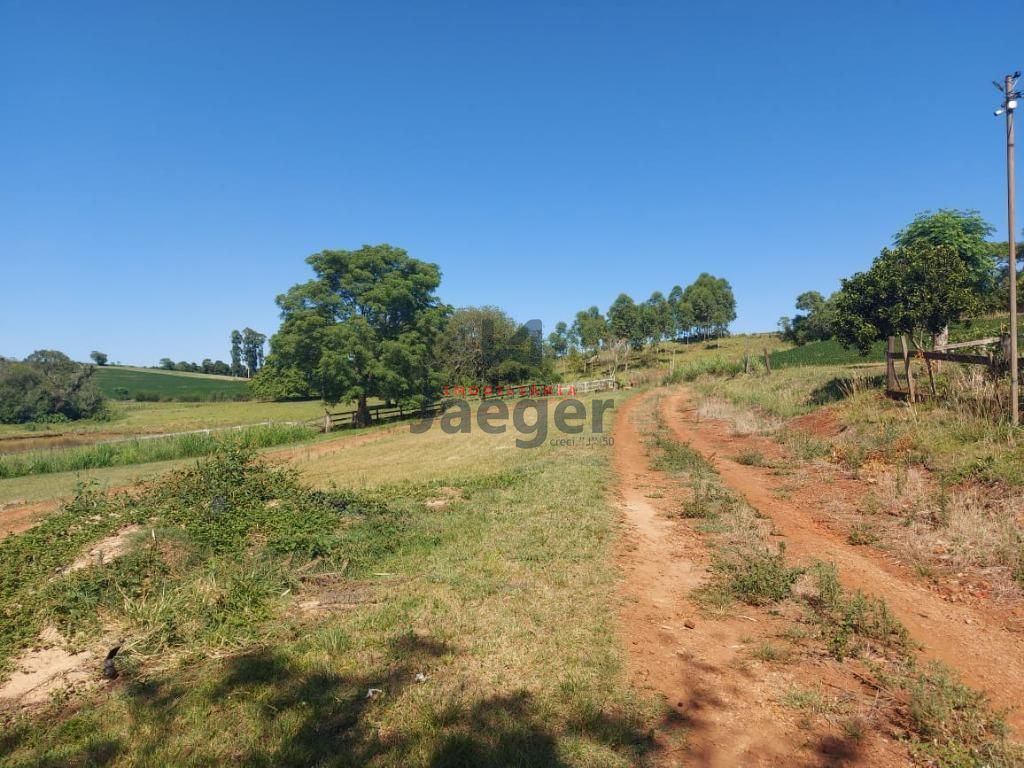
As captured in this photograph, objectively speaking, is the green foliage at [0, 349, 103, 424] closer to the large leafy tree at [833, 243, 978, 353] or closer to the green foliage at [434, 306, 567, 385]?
the green foliage at [434, 306, 567, 385]

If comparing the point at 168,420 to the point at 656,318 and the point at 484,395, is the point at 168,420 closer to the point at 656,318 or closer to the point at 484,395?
the point at 484,395

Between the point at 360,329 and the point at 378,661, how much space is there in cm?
2579

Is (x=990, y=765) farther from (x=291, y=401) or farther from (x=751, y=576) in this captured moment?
(x=291, y=401)

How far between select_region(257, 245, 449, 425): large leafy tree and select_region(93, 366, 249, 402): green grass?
173ft

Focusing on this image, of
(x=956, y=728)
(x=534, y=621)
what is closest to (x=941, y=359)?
(x=956, y=728)

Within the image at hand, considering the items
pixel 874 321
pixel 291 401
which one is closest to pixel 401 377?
pixel 874 321

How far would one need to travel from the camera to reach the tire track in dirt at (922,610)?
369 cm

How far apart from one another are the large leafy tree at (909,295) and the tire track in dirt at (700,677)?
41.2ft

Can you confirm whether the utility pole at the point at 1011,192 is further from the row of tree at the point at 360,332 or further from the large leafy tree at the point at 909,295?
the row of tree at the point at 360,332

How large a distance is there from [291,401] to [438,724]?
7015cm

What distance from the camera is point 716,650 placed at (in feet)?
13.8

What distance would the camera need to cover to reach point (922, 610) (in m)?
4.73

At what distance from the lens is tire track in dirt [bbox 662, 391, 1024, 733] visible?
369 centimetres

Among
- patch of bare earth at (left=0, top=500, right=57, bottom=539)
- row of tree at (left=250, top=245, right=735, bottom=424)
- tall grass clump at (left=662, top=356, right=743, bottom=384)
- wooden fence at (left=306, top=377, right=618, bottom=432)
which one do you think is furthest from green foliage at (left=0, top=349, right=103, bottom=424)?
tall grass clump at (left=662, top=356, right=743, bottom=384)
